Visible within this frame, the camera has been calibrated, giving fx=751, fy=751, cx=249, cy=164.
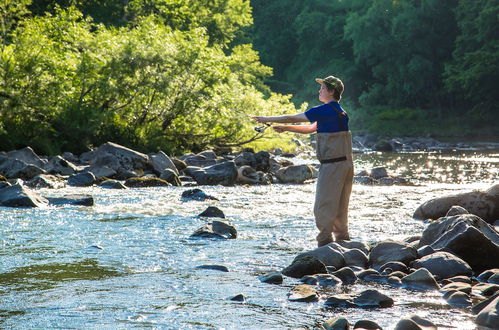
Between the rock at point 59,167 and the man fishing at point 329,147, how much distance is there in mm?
11264

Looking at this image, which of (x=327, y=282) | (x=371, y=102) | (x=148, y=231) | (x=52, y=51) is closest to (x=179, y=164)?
(x=52, y=51)

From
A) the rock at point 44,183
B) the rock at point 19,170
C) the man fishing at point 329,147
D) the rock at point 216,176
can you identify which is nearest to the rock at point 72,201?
the rock at point 44,183

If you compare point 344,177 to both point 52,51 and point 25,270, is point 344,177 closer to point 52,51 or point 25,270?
point 25,270

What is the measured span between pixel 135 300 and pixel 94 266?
1655 mm

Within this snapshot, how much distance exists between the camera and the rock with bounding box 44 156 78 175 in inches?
733

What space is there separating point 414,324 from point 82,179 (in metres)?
12.9

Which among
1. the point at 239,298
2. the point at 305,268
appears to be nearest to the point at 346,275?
the point at 305,268

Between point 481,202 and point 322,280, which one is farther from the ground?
point 481,202

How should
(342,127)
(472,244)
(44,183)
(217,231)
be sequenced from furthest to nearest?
(44,183)
(217,231)
(342,127)
(472,244)

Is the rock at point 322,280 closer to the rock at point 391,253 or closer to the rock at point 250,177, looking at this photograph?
the rock at point 391,253

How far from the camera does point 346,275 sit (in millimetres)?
7410

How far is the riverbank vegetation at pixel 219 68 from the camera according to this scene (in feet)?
72.2

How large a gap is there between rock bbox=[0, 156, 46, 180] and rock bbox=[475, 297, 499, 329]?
45.7 ft

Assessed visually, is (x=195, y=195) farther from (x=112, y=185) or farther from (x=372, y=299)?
(x=372, y=299)
